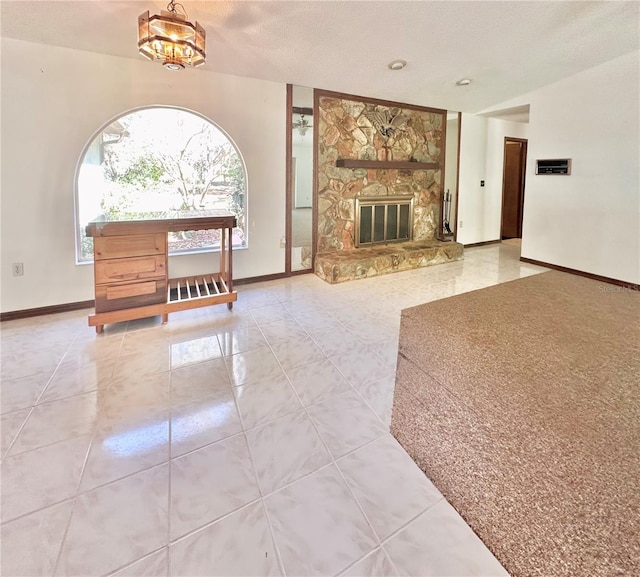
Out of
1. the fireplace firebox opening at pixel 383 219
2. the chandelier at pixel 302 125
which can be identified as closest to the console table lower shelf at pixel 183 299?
the chandelier at pixel 302 125

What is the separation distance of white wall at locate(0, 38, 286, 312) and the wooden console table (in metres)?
0.82

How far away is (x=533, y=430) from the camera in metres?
1.62

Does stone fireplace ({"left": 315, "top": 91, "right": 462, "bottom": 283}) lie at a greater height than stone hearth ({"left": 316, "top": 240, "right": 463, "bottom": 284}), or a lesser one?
greater

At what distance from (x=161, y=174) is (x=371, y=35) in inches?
96.1

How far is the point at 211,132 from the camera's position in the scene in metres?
3.99

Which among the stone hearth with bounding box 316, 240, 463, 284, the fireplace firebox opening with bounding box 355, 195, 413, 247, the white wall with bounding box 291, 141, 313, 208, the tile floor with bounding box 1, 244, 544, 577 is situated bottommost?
the tile floor with bounding box 1, 244, 544, 577

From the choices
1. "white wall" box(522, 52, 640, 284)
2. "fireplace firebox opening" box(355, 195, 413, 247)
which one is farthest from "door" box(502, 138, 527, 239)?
"fireplace firebox opening" box(355, 195, 413, 247)

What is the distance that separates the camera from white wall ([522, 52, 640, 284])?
4.23 meters

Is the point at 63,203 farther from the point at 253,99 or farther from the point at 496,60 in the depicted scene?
the point at 496,60

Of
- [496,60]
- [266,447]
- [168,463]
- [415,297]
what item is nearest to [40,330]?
[168,463]

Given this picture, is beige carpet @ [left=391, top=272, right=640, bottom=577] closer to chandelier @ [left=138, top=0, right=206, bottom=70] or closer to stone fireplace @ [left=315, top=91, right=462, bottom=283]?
stone fireplace @ [left=315, top=91, right=462, bottom=283]

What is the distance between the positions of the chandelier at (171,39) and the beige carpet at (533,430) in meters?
2.51

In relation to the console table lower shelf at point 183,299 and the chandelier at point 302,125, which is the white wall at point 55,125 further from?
the chandelier at point 302,125

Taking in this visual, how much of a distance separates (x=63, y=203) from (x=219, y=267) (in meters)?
1.57
